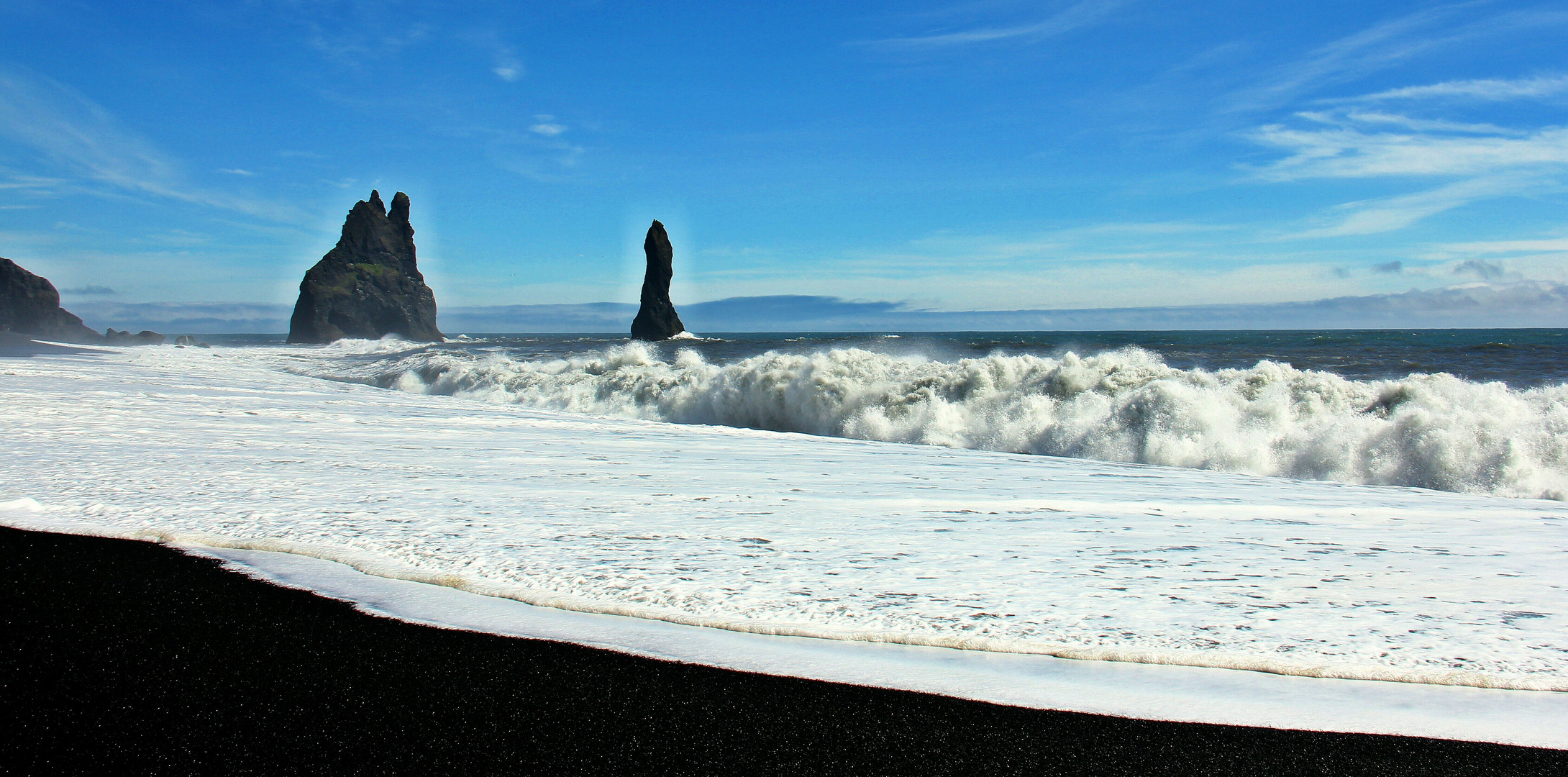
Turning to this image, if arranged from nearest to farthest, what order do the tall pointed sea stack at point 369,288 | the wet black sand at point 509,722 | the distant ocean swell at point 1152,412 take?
the wet black sand at point 509,722 → the distant ocean swell at point 1152,412 → the tall pointed sea stack at point 369,288

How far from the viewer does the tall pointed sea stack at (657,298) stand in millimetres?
92438

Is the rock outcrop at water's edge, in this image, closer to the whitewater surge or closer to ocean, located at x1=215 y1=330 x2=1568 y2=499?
ocean, located at x1=215 y1=330 x2=1568 y2=499

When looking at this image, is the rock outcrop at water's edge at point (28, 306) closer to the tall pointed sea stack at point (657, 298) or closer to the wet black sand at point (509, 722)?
the tall pointed sea stack at point (657, 298)

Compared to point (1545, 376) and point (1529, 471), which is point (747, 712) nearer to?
point (1529, 471)

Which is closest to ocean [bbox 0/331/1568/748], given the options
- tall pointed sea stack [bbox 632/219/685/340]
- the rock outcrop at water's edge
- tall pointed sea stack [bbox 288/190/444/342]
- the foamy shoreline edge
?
the foamy shoreline edge

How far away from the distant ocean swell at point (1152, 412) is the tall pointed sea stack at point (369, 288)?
106m

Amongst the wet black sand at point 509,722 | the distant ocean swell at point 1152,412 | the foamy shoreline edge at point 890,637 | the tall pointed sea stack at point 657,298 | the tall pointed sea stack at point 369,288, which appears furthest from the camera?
the tall pointed sea stack at point 369,288

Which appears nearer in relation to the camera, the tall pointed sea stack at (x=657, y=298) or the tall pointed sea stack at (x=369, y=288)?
the tall pointed sea stack at (x=657, y=298)

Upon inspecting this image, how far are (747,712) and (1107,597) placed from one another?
1.61 metres

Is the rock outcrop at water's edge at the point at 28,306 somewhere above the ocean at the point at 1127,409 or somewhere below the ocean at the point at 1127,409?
above

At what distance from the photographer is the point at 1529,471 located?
746 cm

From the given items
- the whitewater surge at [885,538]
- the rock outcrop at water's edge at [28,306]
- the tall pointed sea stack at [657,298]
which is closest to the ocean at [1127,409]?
the whitewater surge at [885,538]

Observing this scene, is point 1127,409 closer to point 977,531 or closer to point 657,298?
point 977,531

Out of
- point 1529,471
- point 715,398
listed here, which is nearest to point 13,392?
point 715,398
